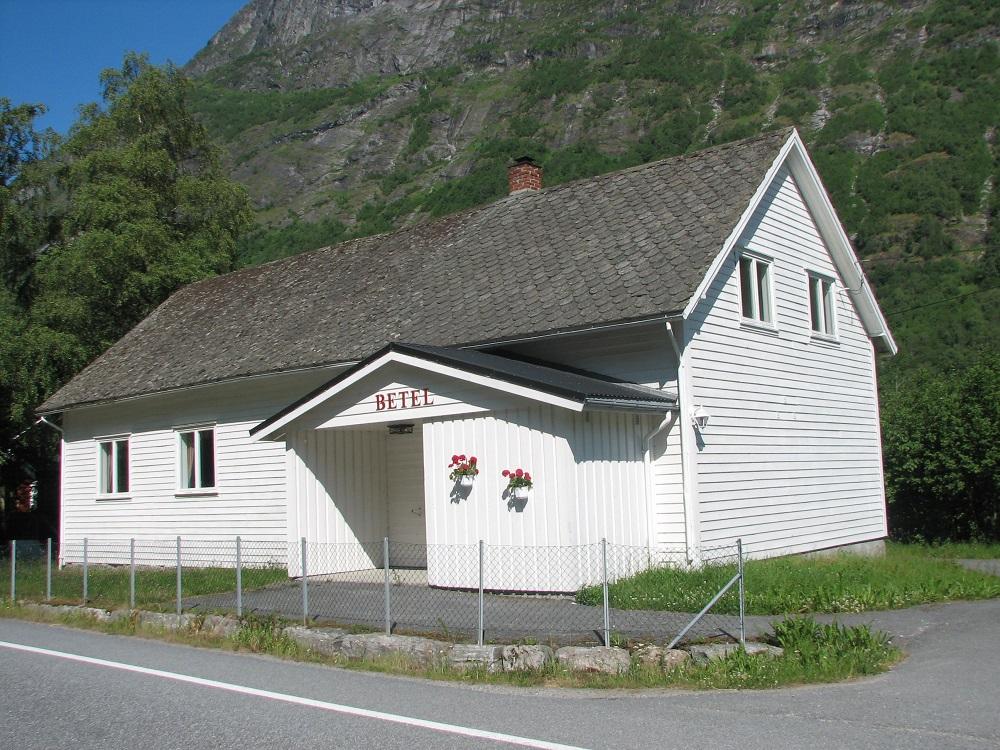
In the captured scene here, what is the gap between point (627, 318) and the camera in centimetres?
1359

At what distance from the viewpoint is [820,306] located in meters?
18.4

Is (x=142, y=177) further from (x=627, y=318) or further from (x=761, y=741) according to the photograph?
(x=761, y=741)

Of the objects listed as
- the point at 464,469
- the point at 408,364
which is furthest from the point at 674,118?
the point at 464,469

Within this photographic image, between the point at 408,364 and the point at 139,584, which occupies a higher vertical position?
the point at 408,364

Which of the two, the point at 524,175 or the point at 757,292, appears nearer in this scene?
the point at 757,292

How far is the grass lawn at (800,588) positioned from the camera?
1185cm

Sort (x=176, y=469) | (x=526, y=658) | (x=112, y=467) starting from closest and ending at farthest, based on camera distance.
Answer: (x=526, y=658), (x=176, y=469), (x=112, y=467)

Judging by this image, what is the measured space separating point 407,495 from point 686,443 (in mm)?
5510

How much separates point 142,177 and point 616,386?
908 inches

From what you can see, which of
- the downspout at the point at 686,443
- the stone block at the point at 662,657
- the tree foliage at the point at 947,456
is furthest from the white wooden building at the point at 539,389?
the stone block at the point at 662,657

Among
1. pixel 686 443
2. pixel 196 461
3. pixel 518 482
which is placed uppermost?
pixel 196 461

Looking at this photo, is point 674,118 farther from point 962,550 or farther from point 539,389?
point 539,389

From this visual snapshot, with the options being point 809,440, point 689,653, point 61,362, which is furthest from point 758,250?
point 61,362

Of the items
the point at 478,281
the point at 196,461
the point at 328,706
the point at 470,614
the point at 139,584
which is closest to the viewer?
the point at 328,706
